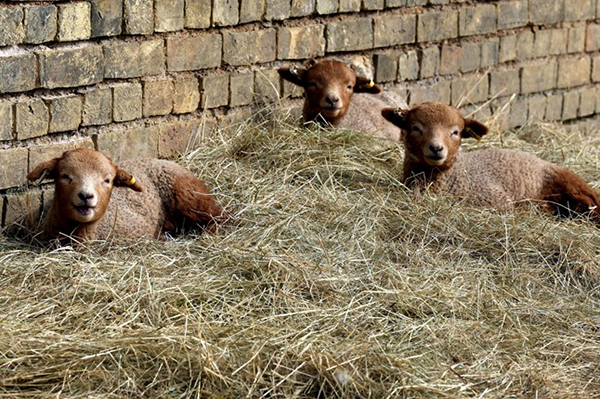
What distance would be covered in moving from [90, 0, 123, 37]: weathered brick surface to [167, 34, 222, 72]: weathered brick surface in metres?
0.51

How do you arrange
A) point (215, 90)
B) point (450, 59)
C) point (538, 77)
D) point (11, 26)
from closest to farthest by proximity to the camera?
point (11, 26), point (215, 90), point (450, 59), point (538, 77)

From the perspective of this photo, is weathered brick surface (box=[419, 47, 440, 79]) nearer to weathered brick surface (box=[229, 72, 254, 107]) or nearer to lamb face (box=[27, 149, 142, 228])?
weathered brick surface (box=[229, 72, 254, 107])

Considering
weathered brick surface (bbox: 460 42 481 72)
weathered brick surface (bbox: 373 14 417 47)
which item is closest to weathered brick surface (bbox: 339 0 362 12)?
weathered brick surface (bbox: 373 14 417 47)

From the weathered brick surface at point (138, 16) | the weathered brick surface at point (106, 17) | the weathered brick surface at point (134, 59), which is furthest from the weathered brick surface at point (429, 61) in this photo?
the weathered brick surface at point (106, 17)

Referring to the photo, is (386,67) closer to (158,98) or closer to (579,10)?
(158,98)

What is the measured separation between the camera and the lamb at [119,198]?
6.51 metres

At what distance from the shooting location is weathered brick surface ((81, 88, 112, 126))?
24.0 ft

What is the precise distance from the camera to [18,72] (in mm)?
6824

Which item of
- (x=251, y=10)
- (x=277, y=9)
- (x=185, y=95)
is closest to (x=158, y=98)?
(x=185, y=95)

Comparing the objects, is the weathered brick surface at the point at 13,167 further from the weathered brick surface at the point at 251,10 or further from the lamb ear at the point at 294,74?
the lamb ear at the point at 294,74

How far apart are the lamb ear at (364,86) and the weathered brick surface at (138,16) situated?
6.23ft

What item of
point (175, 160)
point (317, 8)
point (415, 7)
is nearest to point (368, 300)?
point (175, 160)

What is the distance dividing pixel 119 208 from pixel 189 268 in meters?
0.99

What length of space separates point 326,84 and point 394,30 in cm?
123
